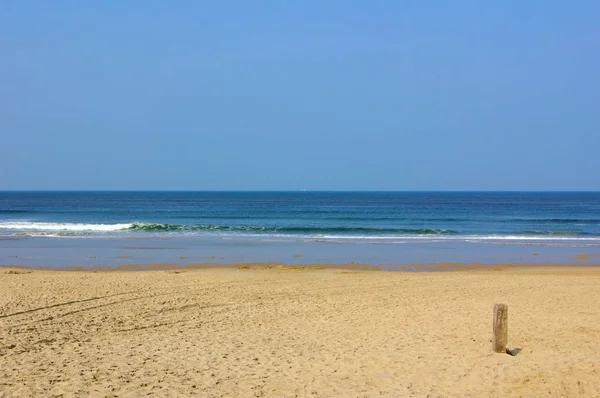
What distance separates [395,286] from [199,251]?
41.7 ft

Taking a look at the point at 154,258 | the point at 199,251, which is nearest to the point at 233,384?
the point at 154,258

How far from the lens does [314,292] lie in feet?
48.4

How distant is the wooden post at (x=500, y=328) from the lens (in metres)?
8.86

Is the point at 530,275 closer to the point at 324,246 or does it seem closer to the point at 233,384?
the point at 324,246

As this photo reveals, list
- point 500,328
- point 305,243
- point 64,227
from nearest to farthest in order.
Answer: point 500,328
point 305,243
point 64,227

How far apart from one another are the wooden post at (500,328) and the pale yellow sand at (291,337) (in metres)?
0.20

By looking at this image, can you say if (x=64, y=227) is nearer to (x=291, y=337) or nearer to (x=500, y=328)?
(x=291, y=337)

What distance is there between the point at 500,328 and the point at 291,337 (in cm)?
338

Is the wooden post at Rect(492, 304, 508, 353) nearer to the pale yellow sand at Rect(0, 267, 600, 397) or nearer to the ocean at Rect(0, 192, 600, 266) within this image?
the pale yellow sand at Rect(0, 267, 600, 397)

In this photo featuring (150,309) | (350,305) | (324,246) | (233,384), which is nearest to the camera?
(233,384)

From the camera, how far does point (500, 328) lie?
8.86m

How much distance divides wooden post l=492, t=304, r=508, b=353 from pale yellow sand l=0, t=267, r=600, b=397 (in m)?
0.20

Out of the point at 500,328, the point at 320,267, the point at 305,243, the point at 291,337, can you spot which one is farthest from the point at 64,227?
the point at 500,328

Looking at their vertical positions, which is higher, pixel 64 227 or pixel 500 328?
pixel 500 328
